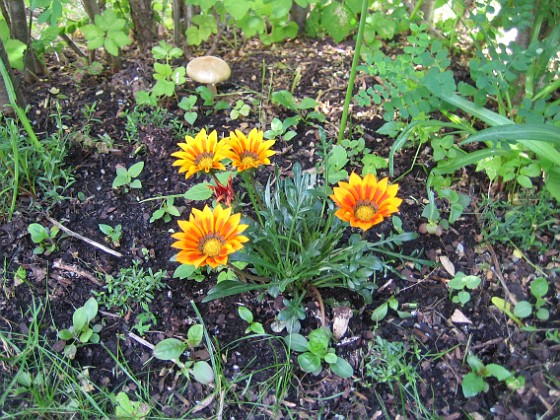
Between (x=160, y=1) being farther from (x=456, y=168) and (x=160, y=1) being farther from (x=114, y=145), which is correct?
(x=456, y=168)

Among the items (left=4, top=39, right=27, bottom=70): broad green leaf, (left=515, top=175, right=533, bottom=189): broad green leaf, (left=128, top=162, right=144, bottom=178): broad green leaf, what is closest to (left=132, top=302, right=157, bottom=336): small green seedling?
(left=128, top=162, right=144, bottom=178): broad green leaf

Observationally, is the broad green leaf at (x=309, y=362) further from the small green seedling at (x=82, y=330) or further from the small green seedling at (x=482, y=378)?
the small green seedling at (x=82, y=330)

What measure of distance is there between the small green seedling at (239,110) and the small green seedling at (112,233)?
0.72m

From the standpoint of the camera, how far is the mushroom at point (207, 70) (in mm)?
2275

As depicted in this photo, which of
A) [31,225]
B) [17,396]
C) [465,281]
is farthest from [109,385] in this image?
[465,281]

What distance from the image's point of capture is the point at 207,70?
Result: 227 cm

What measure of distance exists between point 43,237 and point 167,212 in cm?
46

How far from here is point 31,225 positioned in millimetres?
1941

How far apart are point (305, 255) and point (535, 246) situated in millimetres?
946

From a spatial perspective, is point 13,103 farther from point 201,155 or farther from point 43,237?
point 201,155

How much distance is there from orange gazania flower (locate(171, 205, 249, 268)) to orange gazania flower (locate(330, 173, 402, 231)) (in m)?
0.28

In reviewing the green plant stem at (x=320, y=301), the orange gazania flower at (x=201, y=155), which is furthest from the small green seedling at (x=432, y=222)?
the orange gazania flower at (x=201, y=155)

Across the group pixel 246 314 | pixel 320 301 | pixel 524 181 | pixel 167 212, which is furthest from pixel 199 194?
pixel 524 181

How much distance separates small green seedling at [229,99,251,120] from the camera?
7.71 feet
